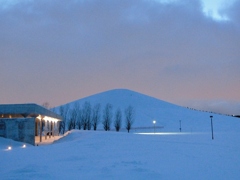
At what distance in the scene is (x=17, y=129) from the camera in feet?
93.6

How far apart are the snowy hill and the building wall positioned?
45.4 m

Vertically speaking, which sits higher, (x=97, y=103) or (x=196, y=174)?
(x=97, y=103)

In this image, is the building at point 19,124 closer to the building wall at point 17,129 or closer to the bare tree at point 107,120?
the building wall at point 17,129

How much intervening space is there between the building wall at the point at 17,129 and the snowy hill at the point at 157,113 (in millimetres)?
45351

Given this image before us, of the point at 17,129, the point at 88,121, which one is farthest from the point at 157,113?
the point at 17,129

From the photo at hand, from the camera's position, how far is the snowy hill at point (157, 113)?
273ft

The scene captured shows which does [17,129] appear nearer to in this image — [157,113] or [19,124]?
[19,124]

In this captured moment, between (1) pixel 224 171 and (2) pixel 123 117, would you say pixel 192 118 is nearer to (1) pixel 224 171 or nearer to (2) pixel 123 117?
(2) pixel 123 117

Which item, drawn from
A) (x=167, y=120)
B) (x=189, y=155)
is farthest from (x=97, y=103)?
(x=189, y=155)

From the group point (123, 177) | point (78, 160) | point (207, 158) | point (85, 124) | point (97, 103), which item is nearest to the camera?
point (123, 177)

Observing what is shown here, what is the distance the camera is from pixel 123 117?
97.1 meters

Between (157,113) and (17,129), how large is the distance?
75810mm

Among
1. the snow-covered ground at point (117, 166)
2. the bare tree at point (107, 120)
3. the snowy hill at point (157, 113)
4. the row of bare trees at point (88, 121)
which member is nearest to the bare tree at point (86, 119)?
the row of bare trees at point (88, 121)

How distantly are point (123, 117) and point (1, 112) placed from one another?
226ft
